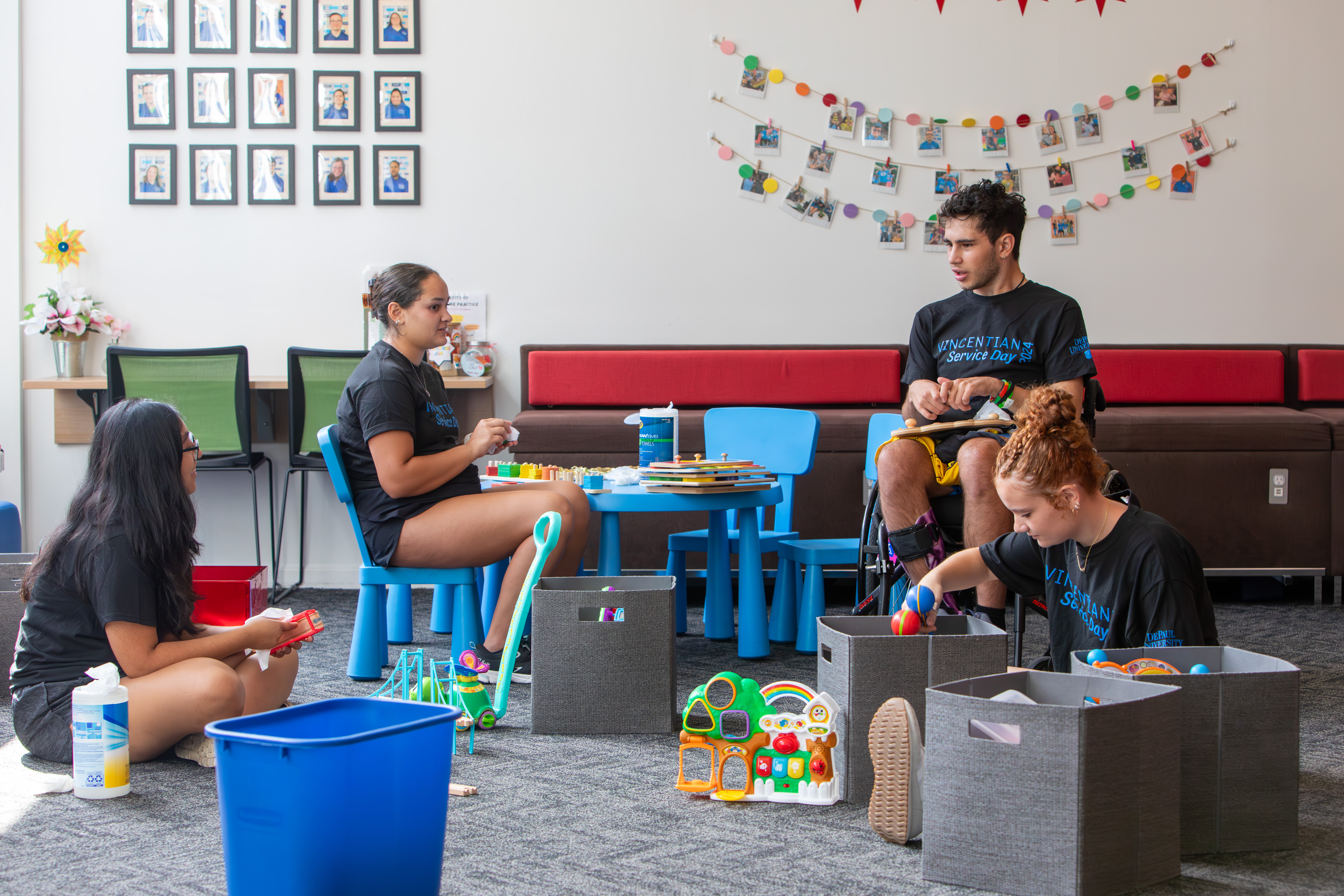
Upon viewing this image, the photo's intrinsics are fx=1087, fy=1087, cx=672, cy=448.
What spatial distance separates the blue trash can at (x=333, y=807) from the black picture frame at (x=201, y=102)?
11.7ft

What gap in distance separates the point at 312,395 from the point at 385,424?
1503 millimetres

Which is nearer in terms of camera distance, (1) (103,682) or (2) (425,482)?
(1) (103,682)

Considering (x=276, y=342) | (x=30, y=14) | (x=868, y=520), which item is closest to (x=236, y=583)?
(x=868, y=520)

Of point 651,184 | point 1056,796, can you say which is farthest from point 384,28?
point 1056,796

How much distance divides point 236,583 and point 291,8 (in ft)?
8.93

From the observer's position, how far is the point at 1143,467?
3941mm

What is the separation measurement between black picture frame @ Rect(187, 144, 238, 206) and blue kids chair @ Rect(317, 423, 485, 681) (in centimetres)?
205

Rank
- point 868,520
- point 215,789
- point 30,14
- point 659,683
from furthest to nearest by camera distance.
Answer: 1. point 30,14
2. point 868,520
3. point 659,683
4. point 215,789

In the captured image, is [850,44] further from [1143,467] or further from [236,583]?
[236,583]

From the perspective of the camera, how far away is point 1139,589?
184 cm

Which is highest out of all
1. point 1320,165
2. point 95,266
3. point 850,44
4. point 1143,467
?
point 850,44

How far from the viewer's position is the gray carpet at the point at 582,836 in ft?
5.18

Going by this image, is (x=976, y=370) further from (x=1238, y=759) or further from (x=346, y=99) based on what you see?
(x=346, y=99)

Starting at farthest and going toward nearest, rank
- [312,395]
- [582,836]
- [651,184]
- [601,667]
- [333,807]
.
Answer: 1. [651,184]
2. [312,395]
3. [601,667]
4. [582,836]
5. [333,807]
